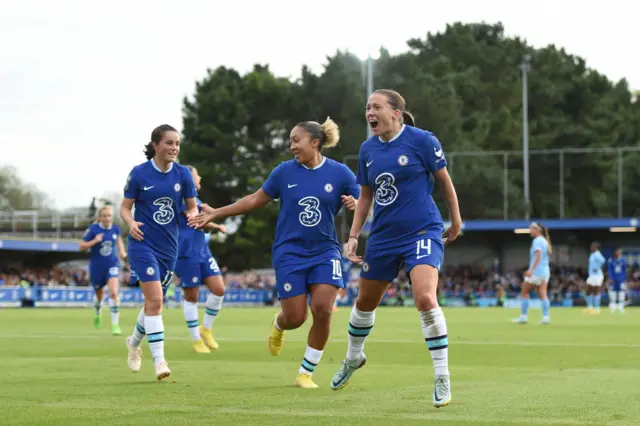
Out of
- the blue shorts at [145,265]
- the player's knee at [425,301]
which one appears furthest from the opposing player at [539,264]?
the player's knee at [425,301]

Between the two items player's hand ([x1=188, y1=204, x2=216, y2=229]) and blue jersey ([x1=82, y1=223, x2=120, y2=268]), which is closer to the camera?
player's hand ([x1=188, y1=204, x2=216, y2=229])

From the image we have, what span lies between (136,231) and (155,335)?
1058 millimetres

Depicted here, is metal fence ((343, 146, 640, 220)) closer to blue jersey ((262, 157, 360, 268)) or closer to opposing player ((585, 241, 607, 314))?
opposing player ((585, 241, 607, 314))

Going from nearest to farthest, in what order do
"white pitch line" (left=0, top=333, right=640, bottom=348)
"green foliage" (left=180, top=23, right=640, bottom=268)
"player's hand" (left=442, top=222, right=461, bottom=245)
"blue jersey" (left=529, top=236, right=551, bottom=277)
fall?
"player's hand" (left=442, top=222, right=461, bottom=245) → "white pitch line" (left=0, top=333, right=640, bottom=348) → "blue jersey" (left=529, top=236, right=551, bottom=277) → "green foliage" (left=180, top=23, right=640, bottom=268)

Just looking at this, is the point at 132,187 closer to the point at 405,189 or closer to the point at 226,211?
the point at 226,211

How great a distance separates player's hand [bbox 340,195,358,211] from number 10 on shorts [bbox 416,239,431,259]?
1.52 metres

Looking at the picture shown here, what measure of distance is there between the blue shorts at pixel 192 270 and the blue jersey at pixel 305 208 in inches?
225

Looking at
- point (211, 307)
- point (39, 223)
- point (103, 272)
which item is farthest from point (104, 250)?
point (39, 223)

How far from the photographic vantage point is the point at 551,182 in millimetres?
66750

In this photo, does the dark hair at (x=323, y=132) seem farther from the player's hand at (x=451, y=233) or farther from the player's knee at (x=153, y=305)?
the player's knee at (x=153, y=305)

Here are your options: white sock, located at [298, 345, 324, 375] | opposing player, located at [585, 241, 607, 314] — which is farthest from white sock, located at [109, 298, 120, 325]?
opposing player, located at [585, 241, 607, 314]

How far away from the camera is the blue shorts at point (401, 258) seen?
8.70 meters

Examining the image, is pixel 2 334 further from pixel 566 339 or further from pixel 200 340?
pixel 566 339

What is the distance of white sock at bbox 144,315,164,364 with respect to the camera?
10.9 m
